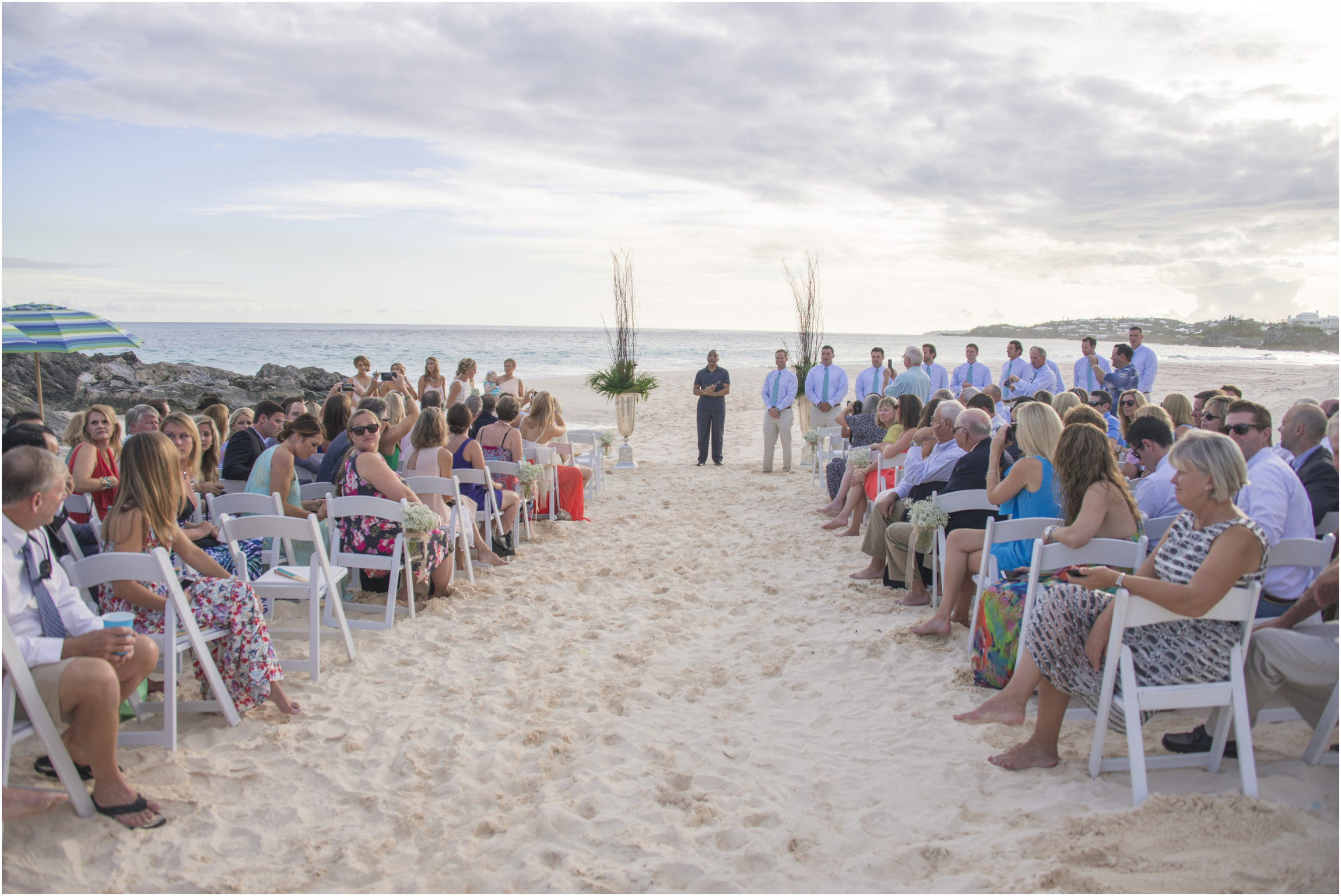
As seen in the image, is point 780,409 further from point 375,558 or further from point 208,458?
point 208,458

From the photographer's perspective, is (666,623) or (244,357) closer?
(666,623)

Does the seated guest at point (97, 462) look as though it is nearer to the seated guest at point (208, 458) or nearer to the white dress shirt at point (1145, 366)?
the seated guest at point (208, 458)

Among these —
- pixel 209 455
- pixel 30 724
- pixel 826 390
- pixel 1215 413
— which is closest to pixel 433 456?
pixel 209 455

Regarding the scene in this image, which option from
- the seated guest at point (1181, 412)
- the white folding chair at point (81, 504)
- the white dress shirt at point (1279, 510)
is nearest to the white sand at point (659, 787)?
the white dress shirt at point (1279, 510)

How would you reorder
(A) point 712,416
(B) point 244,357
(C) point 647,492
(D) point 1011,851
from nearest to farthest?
(D) point 1011,851 < (C) point 647,492 < (A) point 712,416 < (B) point 244,357

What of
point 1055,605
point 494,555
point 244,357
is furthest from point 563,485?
point 244,357

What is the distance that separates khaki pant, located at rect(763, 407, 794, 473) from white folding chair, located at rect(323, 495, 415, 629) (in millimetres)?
7000

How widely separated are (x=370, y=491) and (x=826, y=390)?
8.06 meters

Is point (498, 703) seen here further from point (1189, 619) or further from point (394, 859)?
point (1189, 619)

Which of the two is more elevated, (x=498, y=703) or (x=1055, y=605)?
(x=1055, y=605)

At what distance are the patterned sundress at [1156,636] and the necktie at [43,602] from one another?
3.68 meters

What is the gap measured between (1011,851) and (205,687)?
3496mm

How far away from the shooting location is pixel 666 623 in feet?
16.3


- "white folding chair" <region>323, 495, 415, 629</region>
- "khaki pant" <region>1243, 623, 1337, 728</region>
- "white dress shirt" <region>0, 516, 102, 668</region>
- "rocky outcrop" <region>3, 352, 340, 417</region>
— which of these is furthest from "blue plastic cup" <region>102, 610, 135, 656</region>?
"rocky outcrop" <region>3, 352, 340, 417</region>
